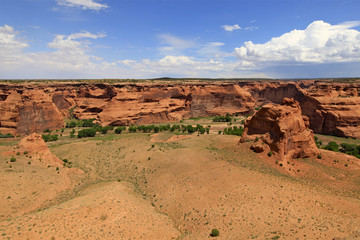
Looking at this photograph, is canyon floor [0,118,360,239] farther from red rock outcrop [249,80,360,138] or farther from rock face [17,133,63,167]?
red rock outcrop [249,80,360,138]

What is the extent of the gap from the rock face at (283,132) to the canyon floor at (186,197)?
5.33 ft

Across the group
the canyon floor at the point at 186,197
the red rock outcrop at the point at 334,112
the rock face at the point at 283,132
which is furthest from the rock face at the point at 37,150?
the red rock outcrop at the point at 334,112

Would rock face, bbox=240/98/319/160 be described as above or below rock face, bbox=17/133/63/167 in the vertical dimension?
above

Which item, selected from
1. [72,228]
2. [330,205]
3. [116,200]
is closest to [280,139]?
[330,205]

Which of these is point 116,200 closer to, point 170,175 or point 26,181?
point 170,175

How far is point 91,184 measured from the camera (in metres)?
30.1

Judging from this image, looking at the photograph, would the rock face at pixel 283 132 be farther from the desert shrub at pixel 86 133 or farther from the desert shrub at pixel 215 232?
the desert shrub at pixel 86 133

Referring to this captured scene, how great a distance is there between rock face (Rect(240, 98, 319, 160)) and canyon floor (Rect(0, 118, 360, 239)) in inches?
→ 64.0

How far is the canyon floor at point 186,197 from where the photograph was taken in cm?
1752

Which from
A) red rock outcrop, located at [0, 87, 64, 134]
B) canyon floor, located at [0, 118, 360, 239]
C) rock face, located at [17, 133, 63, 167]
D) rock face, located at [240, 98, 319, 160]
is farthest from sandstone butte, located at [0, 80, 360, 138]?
rock face, located at [240, 98, 319, 160]

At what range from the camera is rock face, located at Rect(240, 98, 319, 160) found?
2958cm

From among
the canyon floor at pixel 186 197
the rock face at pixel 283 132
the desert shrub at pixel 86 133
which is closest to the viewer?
the canyon floor at pixel 186 197

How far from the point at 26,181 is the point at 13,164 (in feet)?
18.7

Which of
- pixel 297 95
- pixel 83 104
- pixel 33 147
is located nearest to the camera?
pixel 33 147
